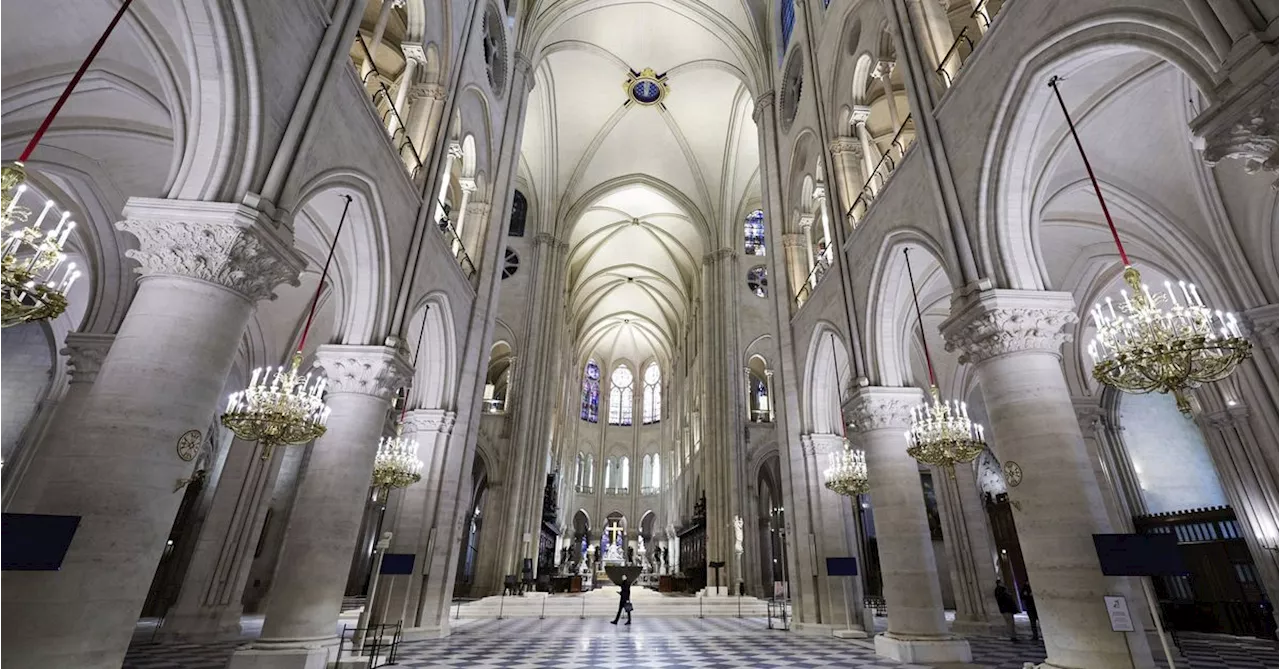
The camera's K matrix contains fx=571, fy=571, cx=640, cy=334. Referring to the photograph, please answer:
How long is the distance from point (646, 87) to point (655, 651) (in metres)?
20.2

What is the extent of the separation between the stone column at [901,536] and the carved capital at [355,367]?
7.37 meters

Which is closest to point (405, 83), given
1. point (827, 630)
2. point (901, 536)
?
point (901, 536)

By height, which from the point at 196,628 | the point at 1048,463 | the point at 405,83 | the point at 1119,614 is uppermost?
the point at 405,83

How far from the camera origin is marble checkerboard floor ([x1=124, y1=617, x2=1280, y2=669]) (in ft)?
24.0

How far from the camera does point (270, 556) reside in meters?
16.5

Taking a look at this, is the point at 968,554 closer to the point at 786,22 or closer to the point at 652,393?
the point at 786,22

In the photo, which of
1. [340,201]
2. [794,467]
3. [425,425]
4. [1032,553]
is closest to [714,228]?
[794,467]

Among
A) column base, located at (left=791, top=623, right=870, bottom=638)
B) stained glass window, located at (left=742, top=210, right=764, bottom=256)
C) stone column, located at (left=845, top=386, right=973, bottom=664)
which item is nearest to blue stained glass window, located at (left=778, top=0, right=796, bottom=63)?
stained glass window, located at (left=742, top=210, right=764, bottom=256)

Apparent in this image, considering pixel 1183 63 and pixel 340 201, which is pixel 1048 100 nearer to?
pixel 1183 63

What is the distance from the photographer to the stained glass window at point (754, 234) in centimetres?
2658

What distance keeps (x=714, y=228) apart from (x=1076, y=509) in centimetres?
2150

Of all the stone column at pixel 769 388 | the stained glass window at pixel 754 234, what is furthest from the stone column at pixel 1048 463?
the stained glass window at pixel 754 234

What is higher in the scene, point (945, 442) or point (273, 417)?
point (945, 442)

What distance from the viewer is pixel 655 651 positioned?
850cm
